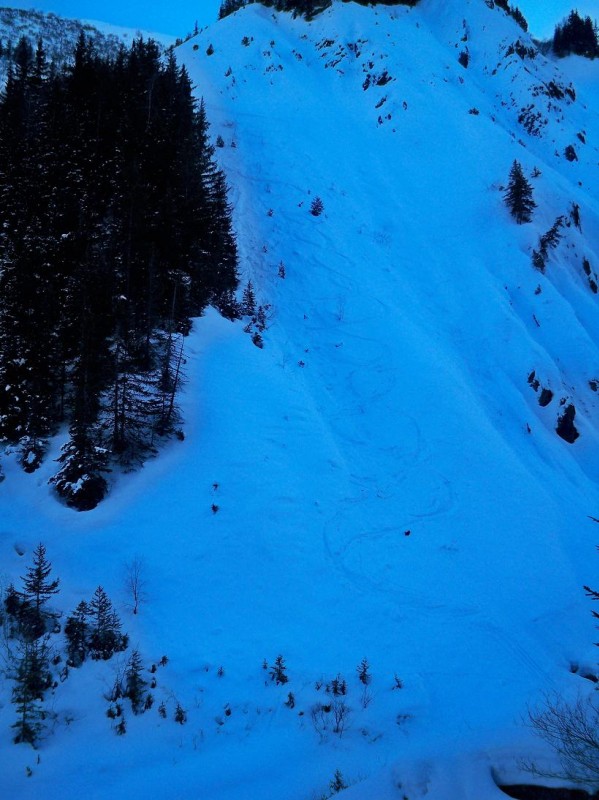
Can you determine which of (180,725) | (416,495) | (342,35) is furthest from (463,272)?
(342,35)

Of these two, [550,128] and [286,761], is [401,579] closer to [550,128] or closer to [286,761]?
[286,761]

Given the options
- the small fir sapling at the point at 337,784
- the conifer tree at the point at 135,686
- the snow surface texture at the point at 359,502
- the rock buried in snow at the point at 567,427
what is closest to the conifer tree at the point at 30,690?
the snow surface texture at the point at 359,502

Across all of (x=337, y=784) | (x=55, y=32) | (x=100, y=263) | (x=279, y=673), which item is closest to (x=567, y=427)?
(x=279, y=673)

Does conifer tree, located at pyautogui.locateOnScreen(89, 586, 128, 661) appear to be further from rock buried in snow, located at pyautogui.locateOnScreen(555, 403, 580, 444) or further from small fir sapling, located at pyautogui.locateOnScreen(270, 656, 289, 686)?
rock buried in snow, located at pyautogui.locateOnScreen(555, 403, 580, 444)

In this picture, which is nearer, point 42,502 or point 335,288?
point 42,502

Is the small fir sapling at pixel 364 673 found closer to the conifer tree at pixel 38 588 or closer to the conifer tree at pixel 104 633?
the conifer tree at pixel 104 633

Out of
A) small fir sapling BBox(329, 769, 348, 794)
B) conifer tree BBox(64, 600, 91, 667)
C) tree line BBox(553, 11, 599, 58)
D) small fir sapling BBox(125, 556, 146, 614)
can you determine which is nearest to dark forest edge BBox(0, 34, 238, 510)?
small fir sapling BBox(125, 556, 146, 614)

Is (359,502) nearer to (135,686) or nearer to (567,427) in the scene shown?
(135,686)
